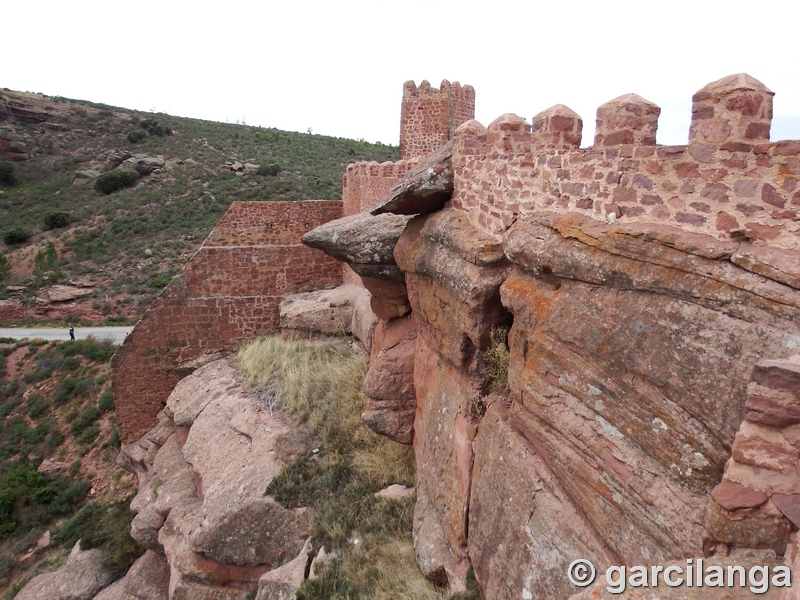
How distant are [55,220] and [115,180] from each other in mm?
4331

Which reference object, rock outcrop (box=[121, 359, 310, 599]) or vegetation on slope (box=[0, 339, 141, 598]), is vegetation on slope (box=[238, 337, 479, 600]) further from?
vegetation on slope (box=[0, 339, 141, 598])

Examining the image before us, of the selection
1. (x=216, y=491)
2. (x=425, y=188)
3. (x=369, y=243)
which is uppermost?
(x=425, y=188)

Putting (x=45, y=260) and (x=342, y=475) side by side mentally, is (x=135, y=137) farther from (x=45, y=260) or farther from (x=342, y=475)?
(x=342, y=475)

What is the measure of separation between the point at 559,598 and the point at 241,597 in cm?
480

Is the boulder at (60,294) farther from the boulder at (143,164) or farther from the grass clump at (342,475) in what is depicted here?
the grass clump at (342,475)

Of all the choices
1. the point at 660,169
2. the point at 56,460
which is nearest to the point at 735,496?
the point at 660,169

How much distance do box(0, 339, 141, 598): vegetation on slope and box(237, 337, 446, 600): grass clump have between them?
447 centimetres

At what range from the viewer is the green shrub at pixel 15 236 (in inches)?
1058

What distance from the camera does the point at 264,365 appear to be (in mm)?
10516

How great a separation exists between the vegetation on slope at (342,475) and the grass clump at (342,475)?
12 mm

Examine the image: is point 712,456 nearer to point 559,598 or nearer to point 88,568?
point 559,598

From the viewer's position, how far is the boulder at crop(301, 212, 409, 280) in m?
7.58

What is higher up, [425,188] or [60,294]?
[425,188]

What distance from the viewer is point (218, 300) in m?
11.9
